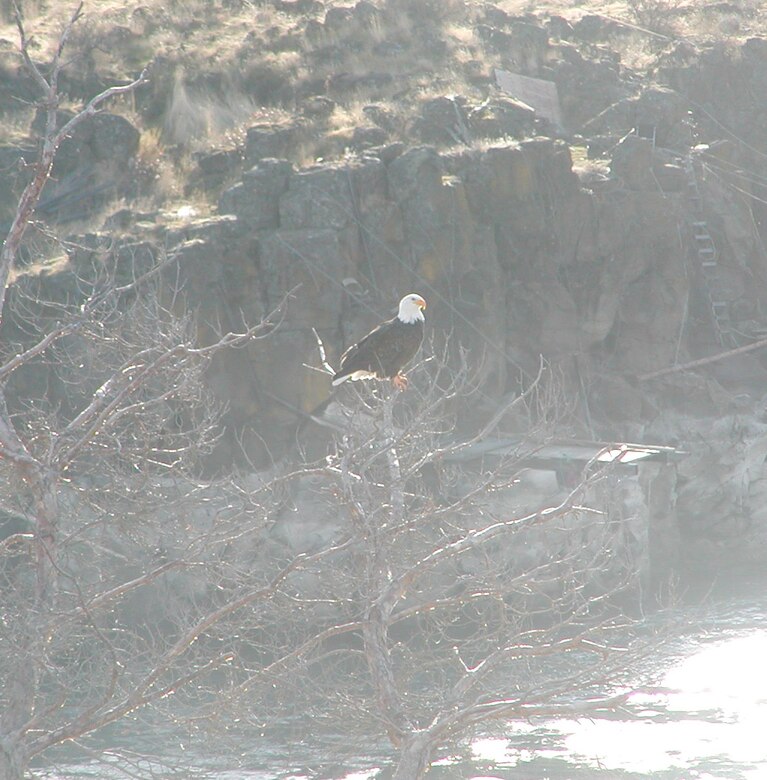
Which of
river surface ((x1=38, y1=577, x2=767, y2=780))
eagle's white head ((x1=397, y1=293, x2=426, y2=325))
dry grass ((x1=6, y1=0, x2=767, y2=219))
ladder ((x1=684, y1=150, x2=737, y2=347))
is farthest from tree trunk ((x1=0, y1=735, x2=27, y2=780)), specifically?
ladder ((x1=684, y1=150, x2=737, y2=347))

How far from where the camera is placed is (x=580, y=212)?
2473 centimetres

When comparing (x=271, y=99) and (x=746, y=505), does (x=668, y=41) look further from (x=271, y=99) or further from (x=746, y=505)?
(x=746, y=505)

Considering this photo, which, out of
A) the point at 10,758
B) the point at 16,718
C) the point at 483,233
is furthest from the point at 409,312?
the point at 483,233

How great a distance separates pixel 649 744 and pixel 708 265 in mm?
11641

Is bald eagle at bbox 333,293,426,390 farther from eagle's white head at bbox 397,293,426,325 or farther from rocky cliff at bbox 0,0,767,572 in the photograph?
rocky cliff at bbox 0,0,767,572

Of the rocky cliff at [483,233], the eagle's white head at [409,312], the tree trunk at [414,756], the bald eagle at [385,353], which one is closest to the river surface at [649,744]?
the rocky cliff at [483,233]

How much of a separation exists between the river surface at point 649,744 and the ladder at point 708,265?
751 cm

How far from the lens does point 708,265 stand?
1030 inches

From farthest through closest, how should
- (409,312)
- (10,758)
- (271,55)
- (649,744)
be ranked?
1. (271,55)
2. (649,744)
3. (409,312)
4. (10,758)

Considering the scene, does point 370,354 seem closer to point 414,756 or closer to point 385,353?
point 385,353

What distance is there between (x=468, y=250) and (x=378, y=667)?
15.6 metres

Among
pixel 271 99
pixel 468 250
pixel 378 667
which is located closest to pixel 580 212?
pixel 468 250

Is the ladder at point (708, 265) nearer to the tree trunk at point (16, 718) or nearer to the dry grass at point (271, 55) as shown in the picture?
the dry grass at point (271, 55)

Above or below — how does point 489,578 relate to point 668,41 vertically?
below
